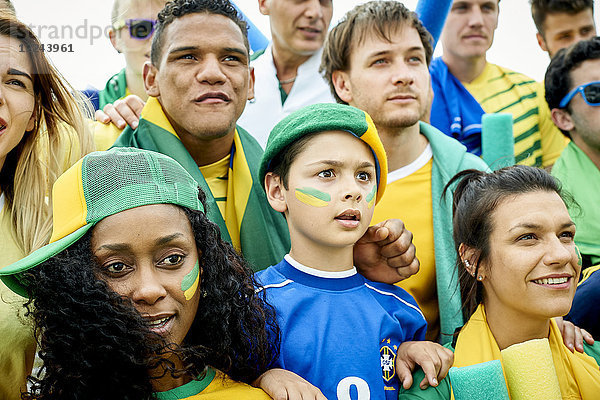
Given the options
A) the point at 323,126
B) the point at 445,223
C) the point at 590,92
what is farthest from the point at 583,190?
the point at 323,126

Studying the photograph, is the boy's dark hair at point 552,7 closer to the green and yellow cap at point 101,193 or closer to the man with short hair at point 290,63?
the man with short hair at point 290,63

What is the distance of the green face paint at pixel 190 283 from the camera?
1.99 m

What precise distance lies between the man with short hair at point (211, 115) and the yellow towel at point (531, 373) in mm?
1166

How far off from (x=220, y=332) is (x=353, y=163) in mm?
731

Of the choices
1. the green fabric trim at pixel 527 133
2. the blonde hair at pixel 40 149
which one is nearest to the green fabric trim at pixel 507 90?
the green fabric trim at pixel 527 133

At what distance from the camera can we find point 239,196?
3.23m

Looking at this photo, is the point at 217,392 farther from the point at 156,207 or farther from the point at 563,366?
the point at 563,366

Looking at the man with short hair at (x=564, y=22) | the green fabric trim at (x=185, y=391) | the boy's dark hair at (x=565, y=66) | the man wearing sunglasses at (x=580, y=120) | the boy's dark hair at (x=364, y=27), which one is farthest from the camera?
the man with short hair at (x=564, y=22)

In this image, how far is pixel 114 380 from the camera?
191cm

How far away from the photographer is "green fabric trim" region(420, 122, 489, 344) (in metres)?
2.94

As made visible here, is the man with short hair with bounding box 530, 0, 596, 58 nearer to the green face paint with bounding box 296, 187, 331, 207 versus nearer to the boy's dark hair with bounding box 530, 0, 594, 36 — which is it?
the boy's dark hair with bounding box 530, 0, 594, 36

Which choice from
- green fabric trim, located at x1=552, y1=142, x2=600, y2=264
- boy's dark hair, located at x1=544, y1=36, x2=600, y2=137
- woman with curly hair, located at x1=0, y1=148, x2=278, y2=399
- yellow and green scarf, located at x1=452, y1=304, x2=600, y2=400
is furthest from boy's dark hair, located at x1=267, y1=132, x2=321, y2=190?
boy's dark hair, located at x1=544, y1=36, x2=600, y2=137

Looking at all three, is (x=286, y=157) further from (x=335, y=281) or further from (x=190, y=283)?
(x=190, y=283)

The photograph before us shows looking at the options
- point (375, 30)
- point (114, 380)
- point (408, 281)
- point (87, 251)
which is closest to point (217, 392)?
point (114, 380)
